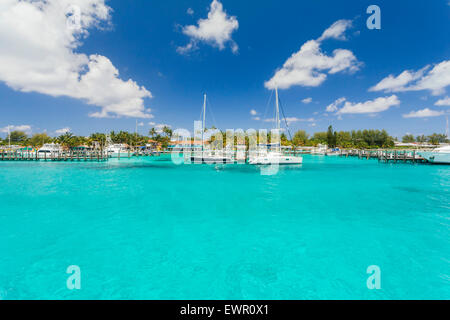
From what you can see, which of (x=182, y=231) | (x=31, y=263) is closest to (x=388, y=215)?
(x=182, y=231)

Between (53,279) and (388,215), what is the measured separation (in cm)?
1855

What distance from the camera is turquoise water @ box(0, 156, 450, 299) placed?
23.3ft

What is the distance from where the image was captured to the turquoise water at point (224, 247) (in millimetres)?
7117

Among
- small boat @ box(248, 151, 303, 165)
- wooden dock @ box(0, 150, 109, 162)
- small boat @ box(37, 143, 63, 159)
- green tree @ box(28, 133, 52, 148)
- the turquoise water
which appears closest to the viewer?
the turquoise water

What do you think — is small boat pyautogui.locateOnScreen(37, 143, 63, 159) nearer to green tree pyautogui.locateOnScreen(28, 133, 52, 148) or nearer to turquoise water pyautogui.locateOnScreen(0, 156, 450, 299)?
turquoise water pyautogui.locateOnScreen(0, 156, 450, 299)

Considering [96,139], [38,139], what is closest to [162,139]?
[96,139]

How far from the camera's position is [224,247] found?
9930 mm

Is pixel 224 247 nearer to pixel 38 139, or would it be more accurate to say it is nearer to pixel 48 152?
pixel 48 152

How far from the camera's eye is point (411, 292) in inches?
273

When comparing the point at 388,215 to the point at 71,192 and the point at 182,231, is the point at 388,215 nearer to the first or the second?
the point at 182,231

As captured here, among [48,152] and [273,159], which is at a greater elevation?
[48,152]

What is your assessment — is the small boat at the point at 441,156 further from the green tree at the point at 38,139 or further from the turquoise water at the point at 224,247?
the green tree at the point at 38,139

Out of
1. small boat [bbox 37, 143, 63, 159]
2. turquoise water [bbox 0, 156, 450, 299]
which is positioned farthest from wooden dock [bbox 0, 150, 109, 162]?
turquoise water [bbox 0, 156, 450, 299]
